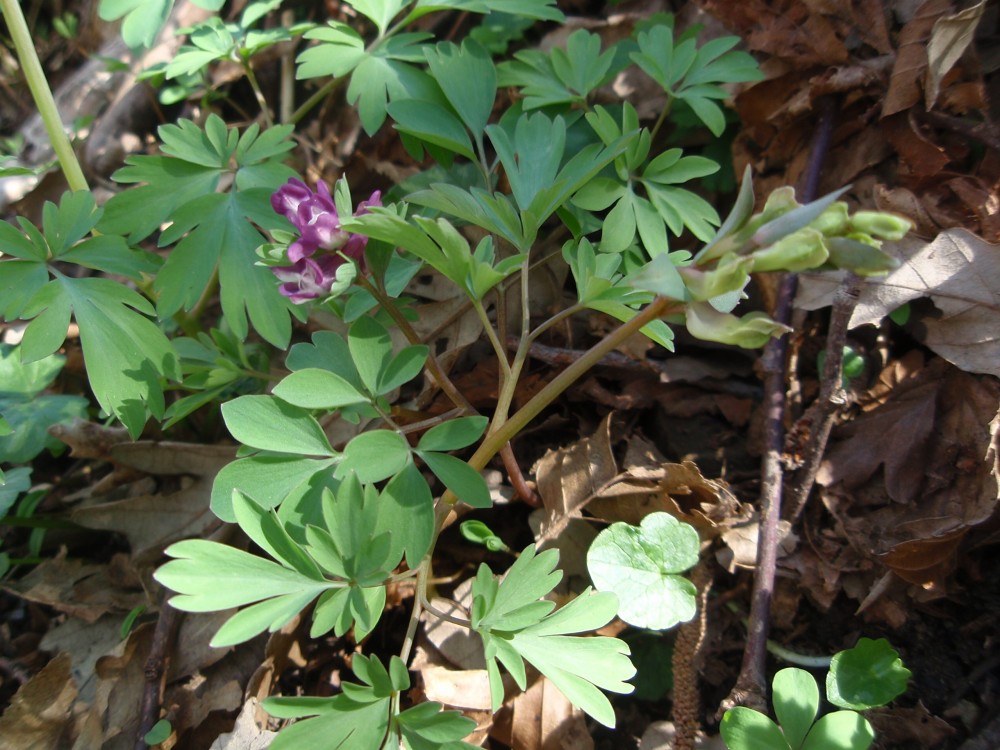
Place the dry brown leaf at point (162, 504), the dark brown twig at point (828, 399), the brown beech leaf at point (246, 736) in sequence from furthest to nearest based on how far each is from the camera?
the dry brown leaf at point (162, 504) → the dark brown twig at point (828, 399) → the brown beech leaf at point (246, 736)

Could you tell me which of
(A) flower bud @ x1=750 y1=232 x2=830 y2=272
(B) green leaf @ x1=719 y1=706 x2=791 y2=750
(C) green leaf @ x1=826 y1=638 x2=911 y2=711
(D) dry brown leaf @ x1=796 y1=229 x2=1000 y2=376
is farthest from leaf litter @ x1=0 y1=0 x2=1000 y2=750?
(A) flower bud @ x1=750 y1=232 x2=830 y2=272

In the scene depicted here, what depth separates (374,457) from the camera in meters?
1.34

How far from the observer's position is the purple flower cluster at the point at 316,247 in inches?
54.3

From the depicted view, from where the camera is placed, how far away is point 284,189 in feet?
4.80

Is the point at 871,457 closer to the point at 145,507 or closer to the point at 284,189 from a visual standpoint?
the point at 284,189

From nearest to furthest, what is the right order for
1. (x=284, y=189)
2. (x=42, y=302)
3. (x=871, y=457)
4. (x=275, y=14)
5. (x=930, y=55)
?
1. (x=284, y=189)
2. (x=42, y=302)
3. (x=871, y=457)
4. (x=930, y=55)
5. (x=275, y=14)

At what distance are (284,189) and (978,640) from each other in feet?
5.78

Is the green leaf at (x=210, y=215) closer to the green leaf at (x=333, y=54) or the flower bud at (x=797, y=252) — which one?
the green leaf at (x=333, y=54)

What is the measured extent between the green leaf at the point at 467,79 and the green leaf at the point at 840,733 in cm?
150

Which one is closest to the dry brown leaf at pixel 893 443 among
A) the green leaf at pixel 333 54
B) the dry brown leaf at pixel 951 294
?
the dry brown leaf at pixel 951 294

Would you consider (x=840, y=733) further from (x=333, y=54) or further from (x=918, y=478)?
(x=333, y=54)

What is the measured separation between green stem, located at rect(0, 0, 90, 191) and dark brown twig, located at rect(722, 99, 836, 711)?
6.08ft

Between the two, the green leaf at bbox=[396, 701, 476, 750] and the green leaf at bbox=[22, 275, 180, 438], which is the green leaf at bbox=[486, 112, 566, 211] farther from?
the green leaf at bbox=[396, 701, 476, 750]

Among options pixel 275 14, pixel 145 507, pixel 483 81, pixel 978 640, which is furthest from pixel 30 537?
pixel 978 640
